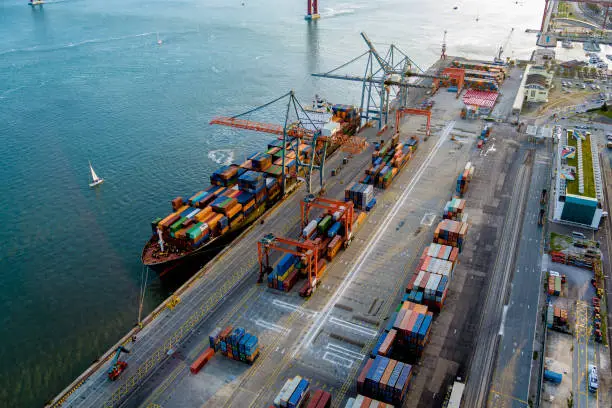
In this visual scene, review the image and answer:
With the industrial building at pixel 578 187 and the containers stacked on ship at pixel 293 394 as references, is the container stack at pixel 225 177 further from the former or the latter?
the industrial building at pixel 578 187

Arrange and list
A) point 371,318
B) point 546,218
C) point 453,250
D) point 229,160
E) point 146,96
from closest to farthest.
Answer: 1. point 371,318
2. point 453,250
3. point 546,218
4. point 229,160
5. point 146,96

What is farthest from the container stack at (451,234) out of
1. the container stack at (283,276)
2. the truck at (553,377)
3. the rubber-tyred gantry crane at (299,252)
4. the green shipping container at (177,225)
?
the green shipping container at (177,225)

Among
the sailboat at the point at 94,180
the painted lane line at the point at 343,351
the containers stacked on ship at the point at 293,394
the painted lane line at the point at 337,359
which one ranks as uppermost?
the sailboat at the point at 94,180

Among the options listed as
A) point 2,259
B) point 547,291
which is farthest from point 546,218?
point 2,259

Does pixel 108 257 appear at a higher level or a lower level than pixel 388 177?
lower

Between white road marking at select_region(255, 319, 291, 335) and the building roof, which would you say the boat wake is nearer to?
white road marking at select_region(255, 319, 291, 335)

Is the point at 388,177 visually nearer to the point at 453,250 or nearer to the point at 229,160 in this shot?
the point at 453,250

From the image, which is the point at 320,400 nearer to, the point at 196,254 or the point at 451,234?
the point at 196,254
